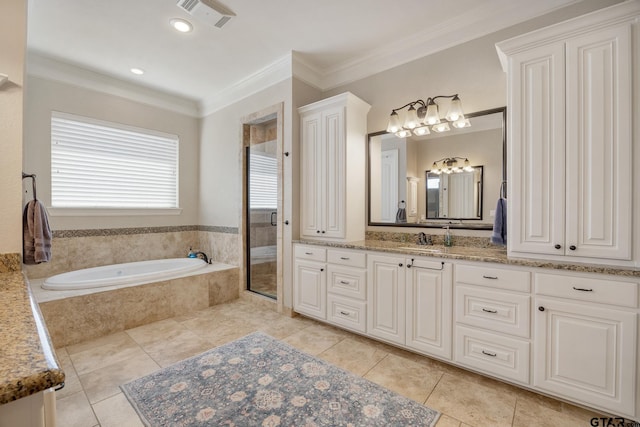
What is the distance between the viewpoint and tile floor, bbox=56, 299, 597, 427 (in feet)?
5.47

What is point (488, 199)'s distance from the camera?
7.90 feet

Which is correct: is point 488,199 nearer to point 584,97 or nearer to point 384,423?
point 584,97

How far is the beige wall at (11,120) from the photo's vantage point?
1.57 meters

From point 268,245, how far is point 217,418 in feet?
7.41

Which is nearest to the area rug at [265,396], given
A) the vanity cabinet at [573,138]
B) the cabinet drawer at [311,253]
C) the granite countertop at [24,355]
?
the cabinet drawer at [311,253]

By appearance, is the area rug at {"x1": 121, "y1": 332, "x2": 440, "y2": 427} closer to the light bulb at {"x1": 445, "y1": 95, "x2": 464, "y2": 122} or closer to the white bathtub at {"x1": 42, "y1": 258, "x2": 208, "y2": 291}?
the white bathtub at {"x1": 42, "y1": 258, "x2": 208, "y2": 291}

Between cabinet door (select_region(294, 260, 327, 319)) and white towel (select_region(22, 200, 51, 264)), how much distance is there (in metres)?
2.04

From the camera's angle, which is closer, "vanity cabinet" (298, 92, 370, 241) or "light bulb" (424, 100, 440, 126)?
"light bulb" (424, 100, 440, 126)

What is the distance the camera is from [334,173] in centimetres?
292

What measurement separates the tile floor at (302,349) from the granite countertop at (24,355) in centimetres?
108

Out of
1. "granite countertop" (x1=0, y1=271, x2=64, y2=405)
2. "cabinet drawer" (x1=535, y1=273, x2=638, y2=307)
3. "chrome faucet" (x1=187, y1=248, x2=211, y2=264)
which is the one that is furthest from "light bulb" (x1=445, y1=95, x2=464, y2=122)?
"chrome faucet" (x1=187, y1=248, x2=211, y2=264)

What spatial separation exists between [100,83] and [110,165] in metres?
1.02

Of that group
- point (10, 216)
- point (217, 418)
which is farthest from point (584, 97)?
point (10, 216)

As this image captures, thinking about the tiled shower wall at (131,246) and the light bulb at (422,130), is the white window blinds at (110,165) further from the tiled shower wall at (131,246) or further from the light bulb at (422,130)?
the light bulb at (422,130)
